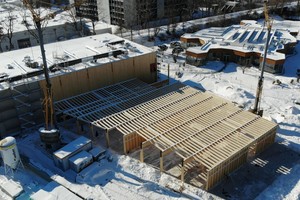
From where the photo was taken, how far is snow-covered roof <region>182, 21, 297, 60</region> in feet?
135

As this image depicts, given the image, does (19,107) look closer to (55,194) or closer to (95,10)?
(55,194)

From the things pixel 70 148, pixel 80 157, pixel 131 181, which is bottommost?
pixel 131 181

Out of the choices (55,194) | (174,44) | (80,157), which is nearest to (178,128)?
(80,157)

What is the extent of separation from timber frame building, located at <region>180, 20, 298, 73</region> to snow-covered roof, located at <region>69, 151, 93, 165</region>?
22684mm

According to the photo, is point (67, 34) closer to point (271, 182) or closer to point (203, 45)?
point (203, 45)

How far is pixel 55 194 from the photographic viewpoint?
1973 centimetres

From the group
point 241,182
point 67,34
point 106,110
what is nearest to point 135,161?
point 106,110

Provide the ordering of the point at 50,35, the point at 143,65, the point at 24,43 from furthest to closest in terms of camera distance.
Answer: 1. the point at 50,35
2. the point at 24,43
3. the point at 143,65

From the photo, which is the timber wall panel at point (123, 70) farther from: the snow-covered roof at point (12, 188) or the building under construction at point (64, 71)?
the snow-covered roof at point (12, 188)

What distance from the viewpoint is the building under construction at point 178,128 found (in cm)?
2178

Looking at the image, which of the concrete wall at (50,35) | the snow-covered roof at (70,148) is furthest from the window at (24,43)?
the snow-covered roof at (70,148)

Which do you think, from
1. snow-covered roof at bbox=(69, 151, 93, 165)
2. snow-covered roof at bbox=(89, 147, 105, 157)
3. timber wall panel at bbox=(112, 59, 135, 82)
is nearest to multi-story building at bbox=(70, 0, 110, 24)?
timber wall panel at bbox=(112, 59, 135, 82)

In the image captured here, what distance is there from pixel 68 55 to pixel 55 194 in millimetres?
16808

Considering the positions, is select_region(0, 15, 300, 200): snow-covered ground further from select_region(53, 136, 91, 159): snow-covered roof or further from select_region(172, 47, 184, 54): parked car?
select_region(172, 47, 184, 54): parked car
